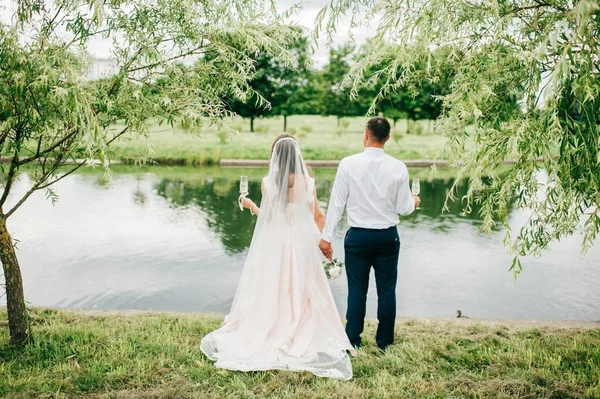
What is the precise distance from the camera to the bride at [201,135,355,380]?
439 cm

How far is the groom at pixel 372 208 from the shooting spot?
4332mm

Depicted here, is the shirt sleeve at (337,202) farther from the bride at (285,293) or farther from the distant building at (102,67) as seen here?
the distant building at (102,67)

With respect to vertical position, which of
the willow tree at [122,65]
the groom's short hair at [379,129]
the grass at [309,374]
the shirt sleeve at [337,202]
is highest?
the willow tree at [122,65]

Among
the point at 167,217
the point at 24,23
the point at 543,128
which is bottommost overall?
the point at 167,217

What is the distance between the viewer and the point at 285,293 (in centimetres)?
477

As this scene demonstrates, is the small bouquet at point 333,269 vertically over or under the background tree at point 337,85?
under

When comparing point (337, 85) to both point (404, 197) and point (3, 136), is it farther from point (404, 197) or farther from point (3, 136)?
point (3, 136)

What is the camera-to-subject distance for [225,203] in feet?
50.0

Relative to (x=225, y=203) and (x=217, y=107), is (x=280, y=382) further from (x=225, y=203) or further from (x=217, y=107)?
(x=225, y=203)

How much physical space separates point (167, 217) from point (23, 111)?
953 centimetres

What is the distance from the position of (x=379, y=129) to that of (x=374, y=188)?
0.50 m

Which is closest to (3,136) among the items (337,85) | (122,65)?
(122,65)

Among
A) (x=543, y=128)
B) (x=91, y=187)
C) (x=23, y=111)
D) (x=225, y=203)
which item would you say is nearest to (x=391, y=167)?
(x=543, y=128)

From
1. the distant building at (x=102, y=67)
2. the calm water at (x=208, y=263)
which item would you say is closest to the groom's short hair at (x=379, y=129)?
the distant building at (x=102, y=67)
